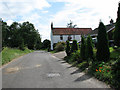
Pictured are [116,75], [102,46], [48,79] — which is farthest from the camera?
[102,46]

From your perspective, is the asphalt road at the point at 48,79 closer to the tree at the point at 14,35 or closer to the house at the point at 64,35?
the house at the point at 64,35

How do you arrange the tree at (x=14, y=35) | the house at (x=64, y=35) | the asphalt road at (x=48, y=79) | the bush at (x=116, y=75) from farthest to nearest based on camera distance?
the tree at (x=14, y=35) → the house at (x=64, y=35) → the asphalt road at (x=48, y=79) → the bush at (x=116, y=75)

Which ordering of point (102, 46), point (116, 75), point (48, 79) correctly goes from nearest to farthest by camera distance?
point (116, 75)
point (48, 79)
point (102, 46)

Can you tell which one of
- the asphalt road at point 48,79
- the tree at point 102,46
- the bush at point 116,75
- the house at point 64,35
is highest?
the house at point 64,35

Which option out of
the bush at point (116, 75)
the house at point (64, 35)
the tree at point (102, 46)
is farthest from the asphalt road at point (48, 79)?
the house at point (64, 35)

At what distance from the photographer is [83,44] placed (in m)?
12.8

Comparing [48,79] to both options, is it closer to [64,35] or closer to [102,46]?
[102,46]

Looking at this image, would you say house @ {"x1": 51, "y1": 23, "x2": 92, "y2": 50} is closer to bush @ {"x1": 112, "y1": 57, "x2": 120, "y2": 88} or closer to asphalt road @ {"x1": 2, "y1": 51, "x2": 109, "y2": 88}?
asphalt road @ {"x1": 2, "y1": 51, "x2": 109, "y2": 88}

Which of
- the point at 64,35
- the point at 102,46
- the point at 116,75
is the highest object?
the point at 64,35

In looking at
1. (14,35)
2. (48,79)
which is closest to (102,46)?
(48,79)

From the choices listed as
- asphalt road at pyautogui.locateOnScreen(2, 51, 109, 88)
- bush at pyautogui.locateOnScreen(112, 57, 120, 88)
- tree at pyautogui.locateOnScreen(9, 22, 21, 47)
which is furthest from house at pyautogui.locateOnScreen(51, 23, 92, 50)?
bush at pyautogui.locateOnScreen(112, 57, 120, 88)

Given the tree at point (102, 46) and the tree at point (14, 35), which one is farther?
the tree at point (14, 35)

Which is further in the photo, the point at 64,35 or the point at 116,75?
the point at 64,35

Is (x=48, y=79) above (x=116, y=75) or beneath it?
beneath
